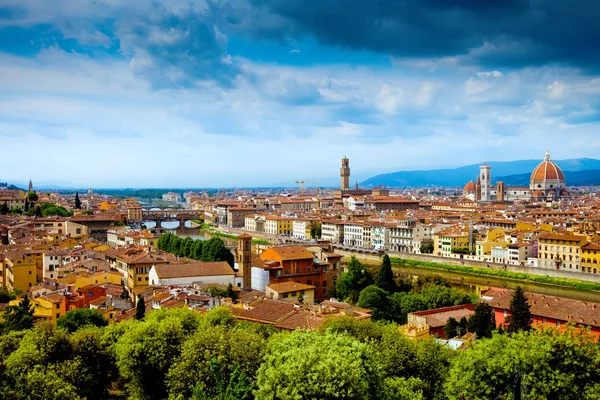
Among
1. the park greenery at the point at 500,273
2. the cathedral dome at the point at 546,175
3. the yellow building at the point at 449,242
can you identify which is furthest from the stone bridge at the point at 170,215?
the cathedral dome at the point at 546,175

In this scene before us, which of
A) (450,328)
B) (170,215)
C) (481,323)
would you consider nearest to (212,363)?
(450,328)

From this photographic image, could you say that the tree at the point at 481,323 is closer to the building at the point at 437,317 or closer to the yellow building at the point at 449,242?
the building at the point at 437,317

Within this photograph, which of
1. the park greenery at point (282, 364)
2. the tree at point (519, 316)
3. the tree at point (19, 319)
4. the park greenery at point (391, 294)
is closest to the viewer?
the park greenery at point (282, 364)

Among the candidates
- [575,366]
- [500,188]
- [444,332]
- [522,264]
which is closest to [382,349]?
[575,366]

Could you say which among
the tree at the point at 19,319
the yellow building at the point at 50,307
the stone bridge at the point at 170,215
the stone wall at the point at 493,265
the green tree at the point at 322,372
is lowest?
the stone wall at the point at 493,265

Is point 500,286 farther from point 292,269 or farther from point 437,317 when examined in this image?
point 437,317

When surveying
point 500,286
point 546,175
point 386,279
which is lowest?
point 500,286

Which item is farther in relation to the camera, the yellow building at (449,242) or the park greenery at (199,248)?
the yellow building at (449,242)

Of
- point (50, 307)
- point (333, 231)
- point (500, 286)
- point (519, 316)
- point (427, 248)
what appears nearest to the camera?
point (519, 316)
